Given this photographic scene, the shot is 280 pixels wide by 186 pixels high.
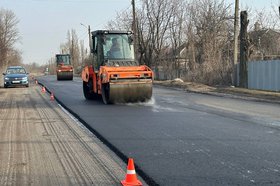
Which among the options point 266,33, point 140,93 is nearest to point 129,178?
point 140,93

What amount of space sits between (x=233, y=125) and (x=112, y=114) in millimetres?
4246

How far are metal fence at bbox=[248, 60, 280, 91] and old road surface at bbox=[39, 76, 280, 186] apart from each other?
10.00m

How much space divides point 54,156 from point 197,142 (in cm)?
282

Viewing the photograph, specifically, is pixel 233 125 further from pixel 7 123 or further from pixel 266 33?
pixel 266 33

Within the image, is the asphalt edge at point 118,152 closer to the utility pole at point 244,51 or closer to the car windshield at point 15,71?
the utility pole at point 244,51

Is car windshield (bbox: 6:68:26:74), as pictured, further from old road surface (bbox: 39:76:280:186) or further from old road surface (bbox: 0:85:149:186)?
old road surface (bbox: 0:85:149:186)

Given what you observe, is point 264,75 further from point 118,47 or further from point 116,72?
point 116,72

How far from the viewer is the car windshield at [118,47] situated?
17781 mm

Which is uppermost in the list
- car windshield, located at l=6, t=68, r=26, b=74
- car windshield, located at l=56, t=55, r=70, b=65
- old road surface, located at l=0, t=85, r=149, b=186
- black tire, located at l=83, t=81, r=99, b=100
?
car windshield, located at l=56, t=55, r=70, b=65

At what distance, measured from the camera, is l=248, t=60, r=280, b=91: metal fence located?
77.7 feet

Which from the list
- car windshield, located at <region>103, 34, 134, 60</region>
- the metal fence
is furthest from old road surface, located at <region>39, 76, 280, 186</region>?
the metal fence

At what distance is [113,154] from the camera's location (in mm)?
7641

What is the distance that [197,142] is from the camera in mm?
8398

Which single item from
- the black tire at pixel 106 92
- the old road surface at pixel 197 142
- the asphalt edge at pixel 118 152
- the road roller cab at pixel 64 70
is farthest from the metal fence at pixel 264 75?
the road roller cab at pixel 64 70
